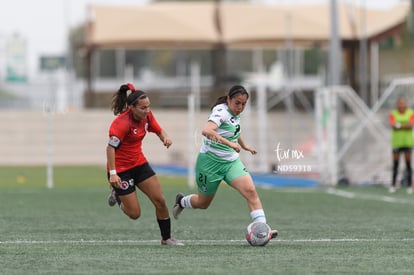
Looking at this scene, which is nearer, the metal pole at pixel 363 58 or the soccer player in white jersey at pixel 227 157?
the soccer player in white jersey at pixel 227 157

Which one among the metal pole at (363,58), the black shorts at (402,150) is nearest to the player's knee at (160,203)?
the black shorts at (402,150)

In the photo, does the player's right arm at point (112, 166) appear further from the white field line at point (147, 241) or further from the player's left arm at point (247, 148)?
the player's left arm at point (247, 148)

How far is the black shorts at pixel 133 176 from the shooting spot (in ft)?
47.4

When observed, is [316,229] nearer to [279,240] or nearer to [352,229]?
[352,229]

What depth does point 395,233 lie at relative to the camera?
16.0 m

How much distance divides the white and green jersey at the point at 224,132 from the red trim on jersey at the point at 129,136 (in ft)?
2.24

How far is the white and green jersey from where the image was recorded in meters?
14.4

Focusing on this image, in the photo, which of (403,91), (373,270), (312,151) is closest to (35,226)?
(373,270)

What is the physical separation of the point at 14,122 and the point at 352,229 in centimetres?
3435

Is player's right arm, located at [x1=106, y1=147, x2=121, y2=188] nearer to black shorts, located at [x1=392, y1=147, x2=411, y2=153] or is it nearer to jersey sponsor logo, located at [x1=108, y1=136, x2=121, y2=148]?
jersey sponsor logo, located at [x1=108, y1=136, x2=121, y2=148]

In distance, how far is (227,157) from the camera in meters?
14.5

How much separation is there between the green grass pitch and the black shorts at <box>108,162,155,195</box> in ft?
2.18

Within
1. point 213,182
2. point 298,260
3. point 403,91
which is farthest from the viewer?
point 403,91

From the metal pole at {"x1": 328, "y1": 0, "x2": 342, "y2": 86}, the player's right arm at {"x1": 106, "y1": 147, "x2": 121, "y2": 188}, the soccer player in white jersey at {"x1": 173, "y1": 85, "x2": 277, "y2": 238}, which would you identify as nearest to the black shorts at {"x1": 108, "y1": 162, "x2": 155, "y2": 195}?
the player's right arm at {"x1": 106, "y1": 147, "x2": 121, "y2": 188}
